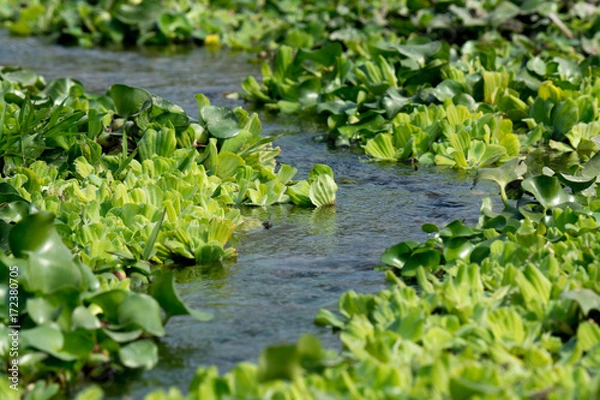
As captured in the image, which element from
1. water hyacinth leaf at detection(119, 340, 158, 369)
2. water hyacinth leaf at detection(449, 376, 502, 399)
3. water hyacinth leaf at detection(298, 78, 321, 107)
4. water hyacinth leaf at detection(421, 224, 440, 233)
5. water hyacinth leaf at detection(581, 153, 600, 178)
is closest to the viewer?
water hyacinth leaf at detection(449, 376, 502, 399)

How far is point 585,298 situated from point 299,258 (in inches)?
41.7

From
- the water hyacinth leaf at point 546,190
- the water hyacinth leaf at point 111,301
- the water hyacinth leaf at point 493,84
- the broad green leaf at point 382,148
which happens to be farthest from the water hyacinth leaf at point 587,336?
the water hyacinth leaf at point 493,84

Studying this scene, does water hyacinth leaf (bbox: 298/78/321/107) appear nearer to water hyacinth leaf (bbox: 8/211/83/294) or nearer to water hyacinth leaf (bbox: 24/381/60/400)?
water hyacinth leaf (bbox: 8/211/83/294)

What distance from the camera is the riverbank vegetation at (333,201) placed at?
2275 mm

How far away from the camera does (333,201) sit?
380cm

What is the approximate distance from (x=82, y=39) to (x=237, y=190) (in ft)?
15.0

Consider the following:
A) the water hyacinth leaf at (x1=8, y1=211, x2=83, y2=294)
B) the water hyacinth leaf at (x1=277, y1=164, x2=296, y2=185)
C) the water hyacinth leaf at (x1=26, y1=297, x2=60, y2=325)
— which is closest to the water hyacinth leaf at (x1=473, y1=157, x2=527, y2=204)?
the water hyacinth leaf at (x1=277, y1=164, x2=296, y2=185)

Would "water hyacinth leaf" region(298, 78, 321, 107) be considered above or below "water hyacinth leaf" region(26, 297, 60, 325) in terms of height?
below

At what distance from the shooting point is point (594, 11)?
7020 millimetres

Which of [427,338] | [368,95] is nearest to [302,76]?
[368,95]

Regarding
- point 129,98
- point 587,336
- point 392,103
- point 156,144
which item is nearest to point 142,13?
point 392,103

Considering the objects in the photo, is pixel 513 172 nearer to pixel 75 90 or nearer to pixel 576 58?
pixel 75 90

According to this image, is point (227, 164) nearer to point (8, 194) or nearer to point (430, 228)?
point (8, 194)

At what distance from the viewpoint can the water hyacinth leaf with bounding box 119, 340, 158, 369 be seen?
2426 mm
